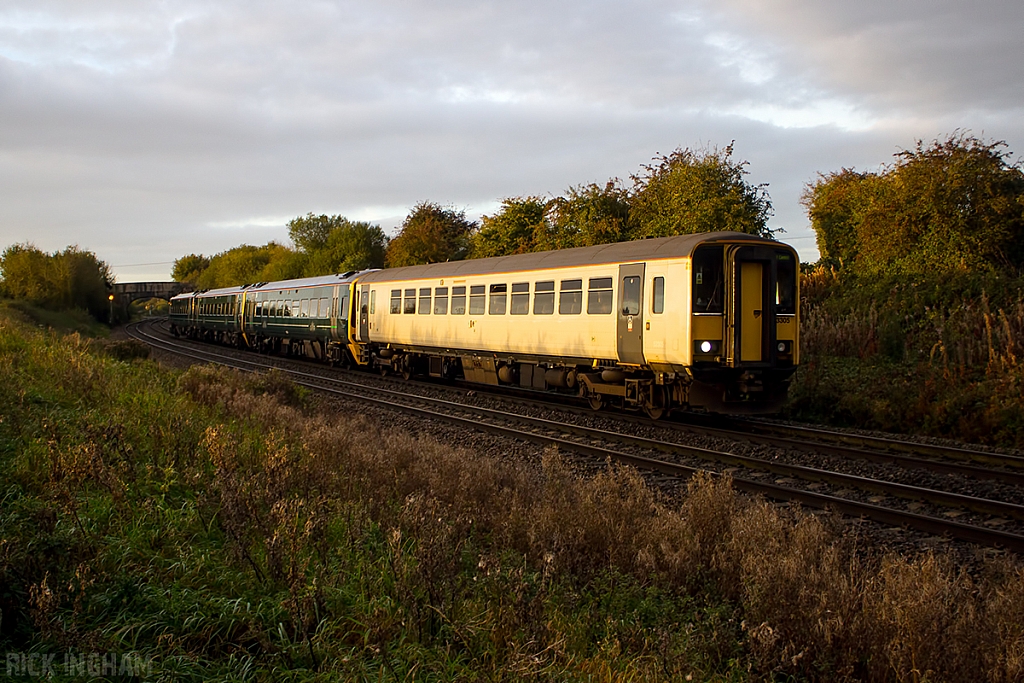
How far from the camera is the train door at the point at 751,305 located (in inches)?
462

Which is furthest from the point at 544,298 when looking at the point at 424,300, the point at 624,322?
the point at 424,300

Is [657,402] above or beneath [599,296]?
beneath

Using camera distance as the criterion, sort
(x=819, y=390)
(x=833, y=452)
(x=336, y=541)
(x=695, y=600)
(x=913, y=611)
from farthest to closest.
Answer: (x=819, y=390) → (x=833, y=452) → (x=336, y=541) → (x=695, y=600) → (x=913, y=611)

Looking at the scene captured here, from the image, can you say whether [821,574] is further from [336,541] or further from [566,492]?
[336,541]

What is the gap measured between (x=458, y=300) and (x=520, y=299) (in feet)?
8.68

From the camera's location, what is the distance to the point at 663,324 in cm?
1201

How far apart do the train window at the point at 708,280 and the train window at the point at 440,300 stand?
7.98 metres

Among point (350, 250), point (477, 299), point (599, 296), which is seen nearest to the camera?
point (599, 296)

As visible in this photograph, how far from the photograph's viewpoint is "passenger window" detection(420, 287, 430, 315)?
1905cm

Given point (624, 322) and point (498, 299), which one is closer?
point (624, 322)

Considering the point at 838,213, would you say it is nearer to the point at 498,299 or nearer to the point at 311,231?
the point at 498,299

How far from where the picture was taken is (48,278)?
48.8 m

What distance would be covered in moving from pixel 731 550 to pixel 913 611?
146 cm

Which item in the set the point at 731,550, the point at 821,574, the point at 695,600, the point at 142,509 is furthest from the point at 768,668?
the point at 142,509
